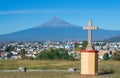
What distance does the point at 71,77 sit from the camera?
22375 millimetres

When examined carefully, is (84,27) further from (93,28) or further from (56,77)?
(56,77)

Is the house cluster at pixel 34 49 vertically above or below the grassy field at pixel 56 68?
above

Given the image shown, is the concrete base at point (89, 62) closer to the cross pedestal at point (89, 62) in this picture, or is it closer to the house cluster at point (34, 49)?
the cross pedestal at point (89, 62)

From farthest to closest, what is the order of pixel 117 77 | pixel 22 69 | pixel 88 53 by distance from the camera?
1. pixel 22 69
2. pixel 88 53
3. pixel 117 77

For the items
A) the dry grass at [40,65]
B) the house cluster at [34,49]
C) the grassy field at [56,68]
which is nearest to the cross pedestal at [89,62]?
the grassy field at [56,68]

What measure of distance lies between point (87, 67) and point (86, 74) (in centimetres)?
40

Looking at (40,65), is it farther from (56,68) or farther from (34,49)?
(34,49)

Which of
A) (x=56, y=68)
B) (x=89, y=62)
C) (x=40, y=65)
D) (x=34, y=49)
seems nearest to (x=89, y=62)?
(x=89, y=62)

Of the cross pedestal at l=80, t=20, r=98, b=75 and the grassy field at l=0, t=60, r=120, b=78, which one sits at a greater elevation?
the cross pedestal at l=80, t=20, r=98, b=75

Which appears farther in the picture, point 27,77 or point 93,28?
point 93,28

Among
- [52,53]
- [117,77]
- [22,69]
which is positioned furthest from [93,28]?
[52,53]

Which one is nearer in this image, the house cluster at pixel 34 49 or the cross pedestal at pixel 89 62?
the cross pedestal at pixel 89 62

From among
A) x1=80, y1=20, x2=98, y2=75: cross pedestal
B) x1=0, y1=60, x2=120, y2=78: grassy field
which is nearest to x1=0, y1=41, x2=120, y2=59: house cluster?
x1=0, y1=60, x2=120, y2=78: grassy field

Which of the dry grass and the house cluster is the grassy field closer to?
the dry grass
